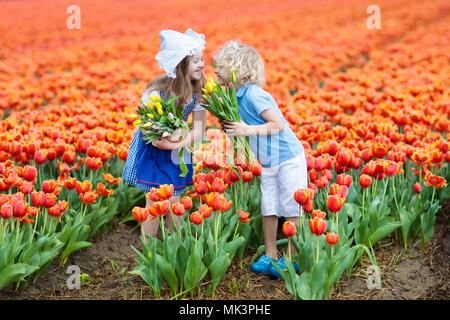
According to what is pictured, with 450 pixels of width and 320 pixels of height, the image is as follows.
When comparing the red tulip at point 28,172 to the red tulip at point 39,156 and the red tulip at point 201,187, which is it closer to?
the red tulip at point 39,156

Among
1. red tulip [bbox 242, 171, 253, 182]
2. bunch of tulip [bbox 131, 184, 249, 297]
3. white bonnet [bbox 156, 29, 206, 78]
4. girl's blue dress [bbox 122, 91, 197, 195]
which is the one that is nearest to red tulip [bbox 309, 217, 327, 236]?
bunch of tulip [bbox 131, 184, 249, 297]

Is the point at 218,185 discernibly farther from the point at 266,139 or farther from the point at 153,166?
the point at 153,166

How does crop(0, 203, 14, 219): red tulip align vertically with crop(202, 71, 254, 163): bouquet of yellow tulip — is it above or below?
below

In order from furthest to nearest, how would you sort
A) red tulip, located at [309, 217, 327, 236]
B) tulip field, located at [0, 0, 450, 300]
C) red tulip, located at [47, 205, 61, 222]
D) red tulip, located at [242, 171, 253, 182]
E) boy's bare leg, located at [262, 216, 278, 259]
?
red tulip, located at [242, 171, 253, 182] < boy's bare leg, located at [262, 216, 278, 259] < red tulip, located at [47, 205, 61, 222] < tulip field, located at [0, 0, 450, 300] < red tulip, located at [309, 217, 327, 236]

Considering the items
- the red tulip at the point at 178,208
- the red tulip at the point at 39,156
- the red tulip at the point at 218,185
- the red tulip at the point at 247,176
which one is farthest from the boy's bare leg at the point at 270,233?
the red tulip at the point at 39,156

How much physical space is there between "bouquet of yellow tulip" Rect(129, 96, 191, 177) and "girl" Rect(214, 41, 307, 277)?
0.94ft

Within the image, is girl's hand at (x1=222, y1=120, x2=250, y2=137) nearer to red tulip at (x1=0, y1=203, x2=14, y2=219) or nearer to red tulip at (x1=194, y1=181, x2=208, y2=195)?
red tulip at (x1=194, y1=181, x2=208, y2=195)

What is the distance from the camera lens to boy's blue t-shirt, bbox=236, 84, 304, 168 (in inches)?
117

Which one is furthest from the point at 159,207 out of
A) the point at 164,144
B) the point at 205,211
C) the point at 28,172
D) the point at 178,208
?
the point at 28,172

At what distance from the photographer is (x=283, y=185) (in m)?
3.06

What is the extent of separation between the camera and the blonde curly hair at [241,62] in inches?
115

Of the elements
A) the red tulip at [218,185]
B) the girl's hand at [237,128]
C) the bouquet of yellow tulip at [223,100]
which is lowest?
the red tulip at [218,185]
